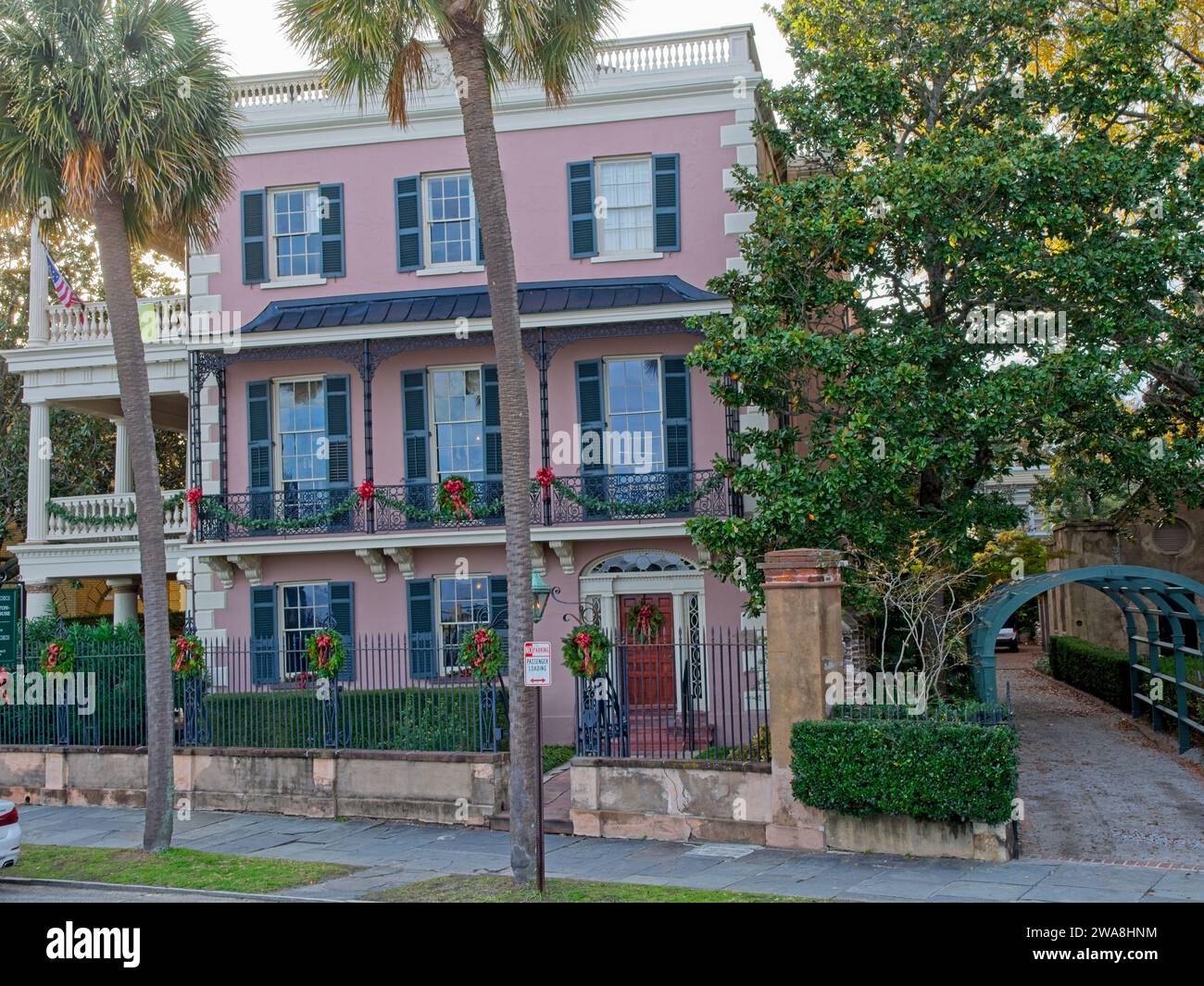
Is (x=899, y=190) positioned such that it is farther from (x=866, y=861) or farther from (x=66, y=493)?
(x=66, y=493)

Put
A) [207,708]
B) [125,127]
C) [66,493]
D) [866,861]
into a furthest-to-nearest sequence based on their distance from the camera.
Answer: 1. [66,493]
2. [207,708]
3. [125,127]
4. [866,861]

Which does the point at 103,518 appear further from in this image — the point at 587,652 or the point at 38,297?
the point at 587,652

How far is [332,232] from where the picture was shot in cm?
2331

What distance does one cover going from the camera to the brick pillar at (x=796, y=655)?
14.1 metres

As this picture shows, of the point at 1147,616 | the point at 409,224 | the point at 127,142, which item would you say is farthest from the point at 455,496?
the point at 1147,616

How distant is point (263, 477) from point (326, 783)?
778 cm

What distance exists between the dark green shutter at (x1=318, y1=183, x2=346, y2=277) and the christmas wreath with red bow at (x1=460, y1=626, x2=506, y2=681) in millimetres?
9310

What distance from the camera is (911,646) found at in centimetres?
1988

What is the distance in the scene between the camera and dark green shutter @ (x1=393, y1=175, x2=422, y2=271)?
75.2ft

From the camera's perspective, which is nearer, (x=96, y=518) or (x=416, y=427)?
(x=416, y=427)

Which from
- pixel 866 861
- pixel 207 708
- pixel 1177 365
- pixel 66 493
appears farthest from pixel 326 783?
pixel 66 493

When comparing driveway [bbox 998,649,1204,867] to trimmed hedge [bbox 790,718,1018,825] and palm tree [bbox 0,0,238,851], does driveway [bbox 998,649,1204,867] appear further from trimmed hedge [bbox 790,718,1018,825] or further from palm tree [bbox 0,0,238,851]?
palm tree [bbox 0,0,238,851]

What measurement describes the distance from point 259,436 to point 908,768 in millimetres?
14246

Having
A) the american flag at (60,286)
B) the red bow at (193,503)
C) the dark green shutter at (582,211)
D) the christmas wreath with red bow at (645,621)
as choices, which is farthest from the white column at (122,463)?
the christmas wreath with red bow at (645,621)
